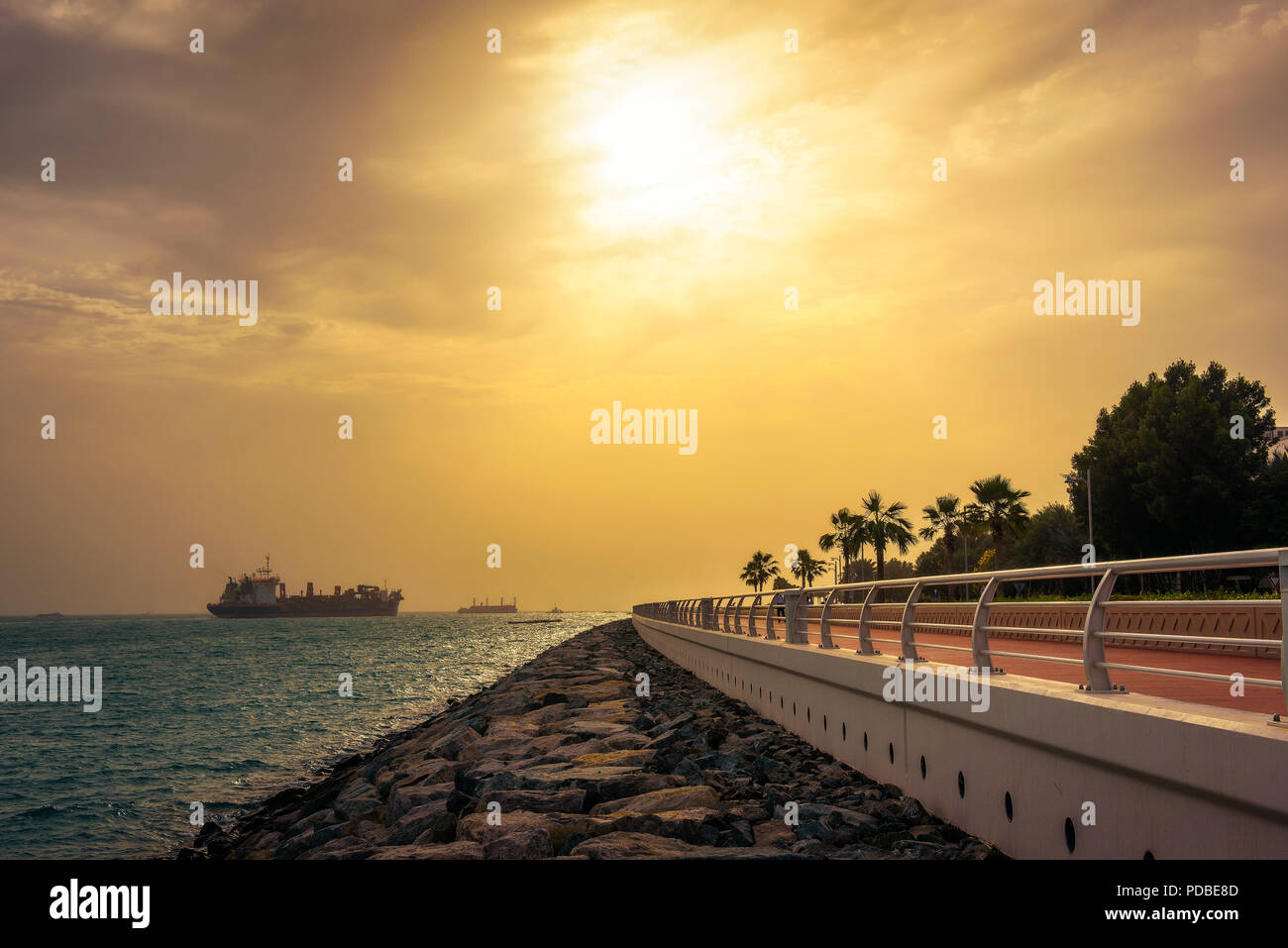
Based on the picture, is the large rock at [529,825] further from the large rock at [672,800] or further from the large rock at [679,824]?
the large rock at [672,800]

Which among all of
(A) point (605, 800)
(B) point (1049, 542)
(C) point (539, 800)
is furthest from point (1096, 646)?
(B) point (1049, 542)

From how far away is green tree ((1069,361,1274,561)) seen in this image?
60.2 m

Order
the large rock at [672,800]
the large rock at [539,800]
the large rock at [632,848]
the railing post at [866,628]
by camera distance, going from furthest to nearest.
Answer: the railing post at [866,628], the large rock at [539,800], the large rock at [672,800], the large rock at [632,848]

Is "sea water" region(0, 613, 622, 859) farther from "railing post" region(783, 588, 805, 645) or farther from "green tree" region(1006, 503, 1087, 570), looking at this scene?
"green tree" region(1006, 503, 1087, 570)

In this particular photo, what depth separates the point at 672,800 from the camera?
34.9ft

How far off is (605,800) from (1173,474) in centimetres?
5871

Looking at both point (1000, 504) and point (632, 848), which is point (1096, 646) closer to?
point (632, 848)

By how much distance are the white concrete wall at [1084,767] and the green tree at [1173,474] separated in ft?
186

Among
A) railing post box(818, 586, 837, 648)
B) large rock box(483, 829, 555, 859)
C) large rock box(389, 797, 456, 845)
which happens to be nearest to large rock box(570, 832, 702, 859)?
large rock box(483, 829, 555, 859)

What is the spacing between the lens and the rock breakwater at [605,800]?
29.2ft

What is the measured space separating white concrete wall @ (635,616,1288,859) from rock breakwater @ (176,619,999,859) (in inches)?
16.4

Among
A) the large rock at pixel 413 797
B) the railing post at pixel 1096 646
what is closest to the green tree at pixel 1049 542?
the large rock at pixel 413 797
